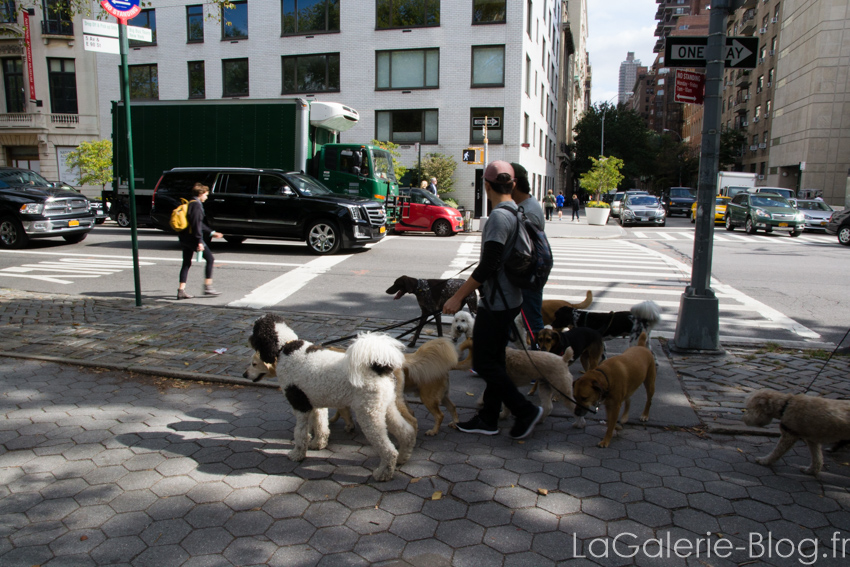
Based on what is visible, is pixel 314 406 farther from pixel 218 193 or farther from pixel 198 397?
pixel 218 193

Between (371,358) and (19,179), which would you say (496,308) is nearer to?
(371,358)

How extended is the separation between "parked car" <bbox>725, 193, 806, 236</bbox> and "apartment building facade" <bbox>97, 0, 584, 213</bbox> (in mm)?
11210

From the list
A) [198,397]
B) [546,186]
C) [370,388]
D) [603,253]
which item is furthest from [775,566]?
[546,186]

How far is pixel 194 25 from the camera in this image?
108ft

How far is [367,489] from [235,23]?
34.8 m

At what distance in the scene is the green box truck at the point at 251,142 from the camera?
16.9 metres

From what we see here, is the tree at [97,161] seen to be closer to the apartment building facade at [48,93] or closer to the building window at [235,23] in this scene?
the apartment building facade at [48,93]

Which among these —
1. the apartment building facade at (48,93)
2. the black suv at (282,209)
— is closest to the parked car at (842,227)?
the black suv at (282,209)

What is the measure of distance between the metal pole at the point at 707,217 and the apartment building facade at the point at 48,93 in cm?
3773

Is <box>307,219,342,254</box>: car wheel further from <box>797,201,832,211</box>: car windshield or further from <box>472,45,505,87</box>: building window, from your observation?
<box>797,201,832,211</box>: car windshield

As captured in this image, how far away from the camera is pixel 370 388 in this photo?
3.54m

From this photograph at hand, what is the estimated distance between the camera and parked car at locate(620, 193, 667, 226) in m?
28.9

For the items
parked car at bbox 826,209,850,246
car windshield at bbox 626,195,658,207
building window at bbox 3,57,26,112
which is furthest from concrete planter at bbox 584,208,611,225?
building window at bbox 3,57,26,112

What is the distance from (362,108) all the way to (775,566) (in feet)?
103
